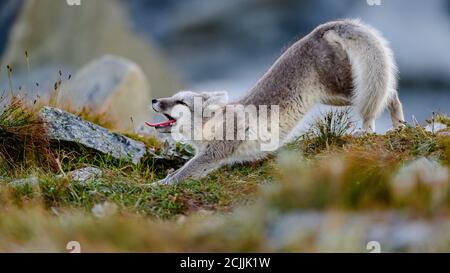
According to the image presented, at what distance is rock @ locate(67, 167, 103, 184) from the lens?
25.3 feet

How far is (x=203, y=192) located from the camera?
7285 millimetres

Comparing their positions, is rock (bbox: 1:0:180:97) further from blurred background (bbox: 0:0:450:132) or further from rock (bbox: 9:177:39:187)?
rock (bbox: 9:177:39:187)

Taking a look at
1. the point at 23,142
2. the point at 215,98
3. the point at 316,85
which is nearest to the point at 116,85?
the point at 23,142

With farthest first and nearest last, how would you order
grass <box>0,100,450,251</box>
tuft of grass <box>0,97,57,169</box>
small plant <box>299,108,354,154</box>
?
tuft of grass <box>0,97,57,169</box>, small plant <box>299,108,354,154</box>, grass <box>0,100,450,251</box>

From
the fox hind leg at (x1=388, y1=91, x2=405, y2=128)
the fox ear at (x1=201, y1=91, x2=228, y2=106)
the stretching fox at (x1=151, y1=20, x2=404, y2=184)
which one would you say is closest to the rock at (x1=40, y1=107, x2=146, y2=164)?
the stretching fox at (x1=151, y1=20, x2=404, y2=184)

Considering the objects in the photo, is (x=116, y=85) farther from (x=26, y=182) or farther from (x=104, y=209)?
(x=104, y=209)

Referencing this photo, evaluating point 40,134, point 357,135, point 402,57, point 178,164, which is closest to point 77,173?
point 40,134

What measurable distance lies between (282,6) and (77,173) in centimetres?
1703

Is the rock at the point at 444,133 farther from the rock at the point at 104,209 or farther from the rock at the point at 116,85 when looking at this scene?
the rock at the point at 116,85

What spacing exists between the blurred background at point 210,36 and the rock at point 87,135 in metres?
11.4

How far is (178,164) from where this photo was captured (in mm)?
9281
